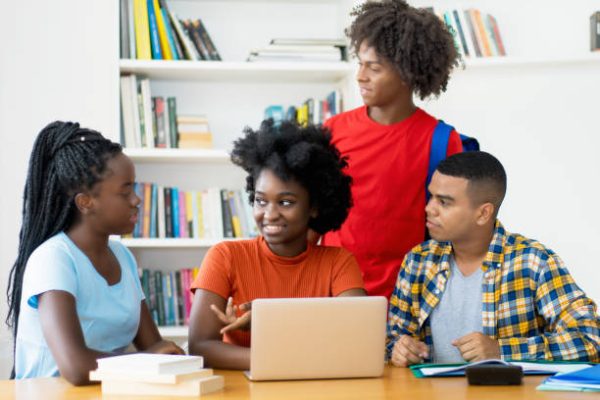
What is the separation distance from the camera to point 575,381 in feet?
5.13

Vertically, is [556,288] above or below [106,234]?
below

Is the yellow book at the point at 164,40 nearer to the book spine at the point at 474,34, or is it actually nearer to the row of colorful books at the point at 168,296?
the row of colorful books at the point at 168,296

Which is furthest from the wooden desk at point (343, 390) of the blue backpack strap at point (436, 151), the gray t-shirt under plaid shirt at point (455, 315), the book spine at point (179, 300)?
the book spine at point (179, 300)

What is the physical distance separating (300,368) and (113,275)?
0.67 meters

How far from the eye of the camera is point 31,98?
3.49 meters

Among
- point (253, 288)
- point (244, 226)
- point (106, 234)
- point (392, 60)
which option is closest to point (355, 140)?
point (392, 60)

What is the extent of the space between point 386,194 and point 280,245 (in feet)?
1.38

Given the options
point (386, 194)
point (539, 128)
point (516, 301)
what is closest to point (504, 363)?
point (516, 301)

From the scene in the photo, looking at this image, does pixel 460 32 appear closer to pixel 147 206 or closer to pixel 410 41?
pixel 410 41

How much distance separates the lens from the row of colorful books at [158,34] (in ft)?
11.7

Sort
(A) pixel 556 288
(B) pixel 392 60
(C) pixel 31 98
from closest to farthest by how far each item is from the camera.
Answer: (A) pixel 556 288 → (B) pixel 392 60 → (C) pixel 31 98

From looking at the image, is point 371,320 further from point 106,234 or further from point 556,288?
point 106,234

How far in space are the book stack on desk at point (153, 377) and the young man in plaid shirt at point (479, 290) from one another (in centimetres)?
56

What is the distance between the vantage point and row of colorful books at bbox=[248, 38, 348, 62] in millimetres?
3609
